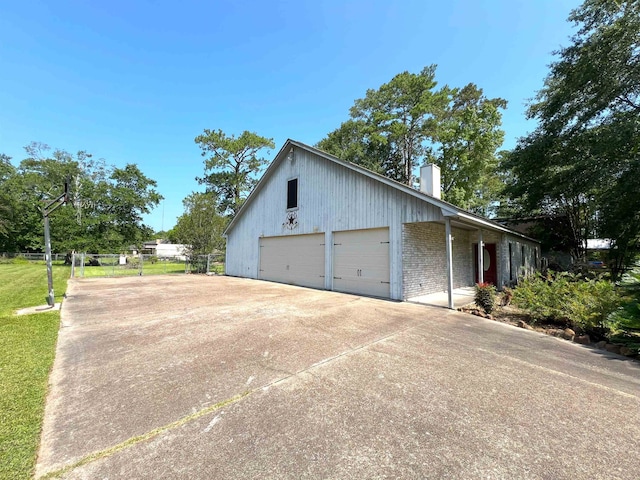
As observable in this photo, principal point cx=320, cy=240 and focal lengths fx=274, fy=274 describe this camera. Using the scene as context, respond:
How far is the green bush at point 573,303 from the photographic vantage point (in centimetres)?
532

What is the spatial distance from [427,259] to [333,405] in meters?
8.34

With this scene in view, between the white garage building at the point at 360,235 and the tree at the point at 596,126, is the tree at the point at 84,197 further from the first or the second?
the tree at the point at 596,126

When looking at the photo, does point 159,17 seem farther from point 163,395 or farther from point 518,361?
point 518,361

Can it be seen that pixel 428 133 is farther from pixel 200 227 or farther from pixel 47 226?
pixel 47 226

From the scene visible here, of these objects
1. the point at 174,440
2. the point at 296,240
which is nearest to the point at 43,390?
the point at 174,440

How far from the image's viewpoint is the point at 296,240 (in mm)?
12680

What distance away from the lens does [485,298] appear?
7.22 metres

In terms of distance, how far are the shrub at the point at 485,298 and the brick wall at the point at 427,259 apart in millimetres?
2116

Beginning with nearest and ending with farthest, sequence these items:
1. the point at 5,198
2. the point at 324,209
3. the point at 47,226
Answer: the point at 47,226 → the point at 324,209 → the point at 5,198

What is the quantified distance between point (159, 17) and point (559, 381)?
44.4 feet

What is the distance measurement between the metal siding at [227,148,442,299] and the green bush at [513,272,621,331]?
308 cm

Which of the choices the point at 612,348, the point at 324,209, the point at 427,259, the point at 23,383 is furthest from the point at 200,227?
the point at 612,348

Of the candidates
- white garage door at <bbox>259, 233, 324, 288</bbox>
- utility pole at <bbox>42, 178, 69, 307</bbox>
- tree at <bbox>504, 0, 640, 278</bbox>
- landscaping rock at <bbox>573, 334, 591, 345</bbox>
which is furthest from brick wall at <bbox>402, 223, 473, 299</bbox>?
utility pole at <bbox>42, 178, 69, 307</bbox>

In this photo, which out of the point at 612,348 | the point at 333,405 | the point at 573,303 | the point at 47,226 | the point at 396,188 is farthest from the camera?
the point at 396,188
